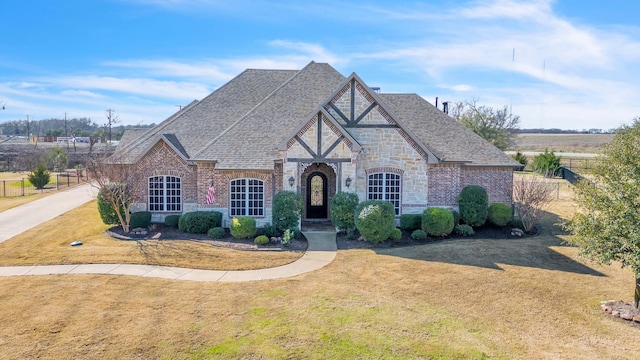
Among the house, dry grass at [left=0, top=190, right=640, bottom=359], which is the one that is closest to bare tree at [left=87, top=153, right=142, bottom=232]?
the house

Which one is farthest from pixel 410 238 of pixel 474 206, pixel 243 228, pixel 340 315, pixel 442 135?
pixel 340 315

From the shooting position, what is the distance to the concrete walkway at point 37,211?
20.2 metres

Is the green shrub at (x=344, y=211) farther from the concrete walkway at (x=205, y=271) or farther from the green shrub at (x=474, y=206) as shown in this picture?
the green shrub at (x=474, y=206)

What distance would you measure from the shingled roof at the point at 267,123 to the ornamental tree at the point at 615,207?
9371 millimetres

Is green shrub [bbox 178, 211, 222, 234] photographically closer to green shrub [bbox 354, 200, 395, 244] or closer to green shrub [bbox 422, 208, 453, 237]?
green shrub [bbox 354, 200, 395, 244]

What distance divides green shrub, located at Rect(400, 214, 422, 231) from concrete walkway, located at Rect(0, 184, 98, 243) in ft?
55.9

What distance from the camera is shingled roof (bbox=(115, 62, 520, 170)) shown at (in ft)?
66.1

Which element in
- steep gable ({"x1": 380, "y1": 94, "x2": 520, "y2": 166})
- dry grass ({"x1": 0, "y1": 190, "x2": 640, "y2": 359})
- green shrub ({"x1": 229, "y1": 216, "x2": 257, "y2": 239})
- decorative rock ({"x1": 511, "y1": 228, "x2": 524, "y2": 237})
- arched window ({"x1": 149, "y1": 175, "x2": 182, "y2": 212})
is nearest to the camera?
dry grass ({"x1": 0, "y1": 190, "x2": 640, "y2": 359})

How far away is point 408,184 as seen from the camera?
2053cm

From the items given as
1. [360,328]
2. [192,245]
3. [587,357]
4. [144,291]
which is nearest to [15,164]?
[192,245]

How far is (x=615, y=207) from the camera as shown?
1070cm

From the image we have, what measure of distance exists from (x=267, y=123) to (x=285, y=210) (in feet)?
19.1

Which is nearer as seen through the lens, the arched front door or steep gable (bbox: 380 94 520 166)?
steep gable (bbox: 380 94 520 166)

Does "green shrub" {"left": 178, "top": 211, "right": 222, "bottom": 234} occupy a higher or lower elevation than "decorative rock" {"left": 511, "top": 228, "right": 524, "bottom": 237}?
higher
